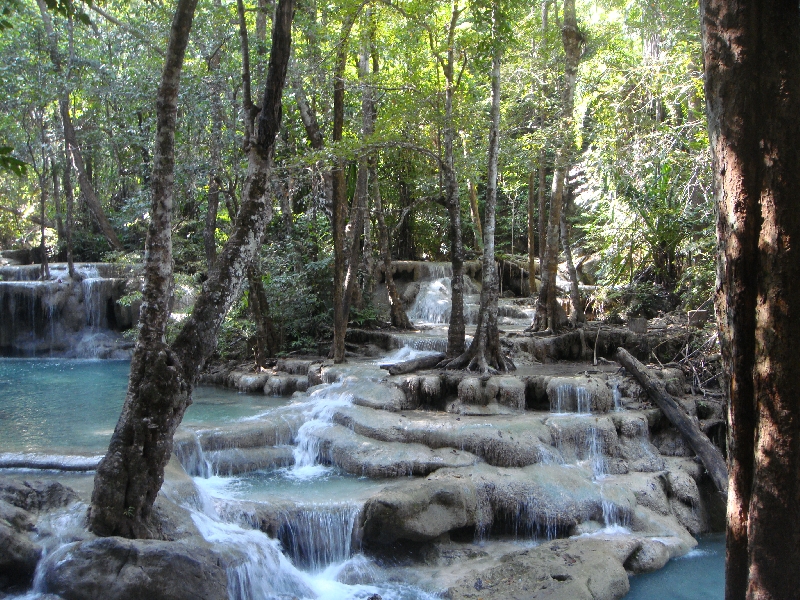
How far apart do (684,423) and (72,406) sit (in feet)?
34.0

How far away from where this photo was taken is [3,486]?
575 centimetres

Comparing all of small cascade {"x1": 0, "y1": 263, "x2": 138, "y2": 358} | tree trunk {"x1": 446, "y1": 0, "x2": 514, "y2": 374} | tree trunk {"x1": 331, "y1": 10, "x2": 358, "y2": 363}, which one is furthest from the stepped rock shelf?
small cascade {"x1": 0, "y1": 263, "x2": 138, "y2": 358}

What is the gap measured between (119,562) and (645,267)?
14.1 metres

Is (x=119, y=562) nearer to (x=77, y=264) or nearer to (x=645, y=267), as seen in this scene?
(x=645, y=267)

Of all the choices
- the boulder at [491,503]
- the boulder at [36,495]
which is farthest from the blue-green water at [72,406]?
the boulder at [491,503]

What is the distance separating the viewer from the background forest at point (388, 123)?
12.1m

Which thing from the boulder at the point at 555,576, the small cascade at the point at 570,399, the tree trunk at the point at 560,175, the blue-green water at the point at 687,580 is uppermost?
the tree trunk at the point at 560,175

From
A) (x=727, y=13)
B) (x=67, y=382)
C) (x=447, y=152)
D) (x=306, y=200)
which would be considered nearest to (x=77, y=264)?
(x=67, y=382)

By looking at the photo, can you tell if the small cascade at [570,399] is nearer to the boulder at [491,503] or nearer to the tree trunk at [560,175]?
the boulder at [491,503]

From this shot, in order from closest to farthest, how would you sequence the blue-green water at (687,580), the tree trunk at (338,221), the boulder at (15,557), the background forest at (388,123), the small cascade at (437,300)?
the boulder at (15,557) → the blue-green water at (687,580) → the background forest at (388,123) → the tree trunk at (338,221) → the small cascade at (437,300)

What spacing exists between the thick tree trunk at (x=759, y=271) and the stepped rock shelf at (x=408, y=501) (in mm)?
3325

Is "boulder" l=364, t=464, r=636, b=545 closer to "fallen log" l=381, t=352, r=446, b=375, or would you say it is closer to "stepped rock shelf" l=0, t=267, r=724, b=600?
"stepped rock shelf" l=0, t=267, r=724, b=600

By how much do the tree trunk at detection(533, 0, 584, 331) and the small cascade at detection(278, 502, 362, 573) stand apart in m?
8.48

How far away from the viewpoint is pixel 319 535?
23.4ft
